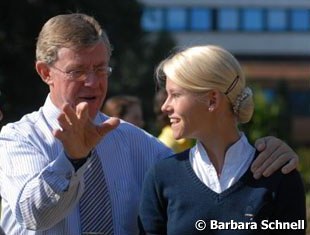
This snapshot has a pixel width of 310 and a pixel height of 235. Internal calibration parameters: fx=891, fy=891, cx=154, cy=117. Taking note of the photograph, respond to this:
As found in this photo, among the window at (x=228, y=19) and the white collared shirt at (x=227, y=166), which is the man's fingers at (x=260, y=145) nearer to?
the white collared shirt at (x=227, y=166)

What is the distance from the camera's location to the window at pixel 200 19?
59.7m

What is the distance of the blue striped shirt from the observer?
3077mm

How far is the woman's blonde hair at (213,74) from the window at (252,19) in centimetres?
5693

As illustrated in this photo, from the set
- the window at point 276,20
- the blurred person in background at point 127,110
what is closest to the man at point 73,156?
the blurred person in background at point 127,110

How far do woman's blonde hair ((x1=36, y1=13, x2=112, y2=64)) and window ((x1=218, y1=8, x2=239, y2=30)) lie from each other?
57069mm

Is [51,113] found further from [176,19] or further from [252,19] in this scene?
[252,19]

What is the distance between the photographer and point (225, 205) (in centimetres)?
331

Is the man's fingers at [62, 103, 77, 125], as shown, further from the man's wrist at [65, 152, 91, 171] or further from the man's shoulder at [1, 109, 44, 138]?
the man's shoulder at [1, 109, 44, 138]

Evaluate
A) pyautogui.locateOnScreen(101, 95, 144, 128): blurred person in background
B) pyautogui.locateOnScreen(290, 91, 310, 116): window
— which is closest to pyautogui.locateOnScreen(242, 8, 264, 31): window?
pyautogui.locateOnScreen(290, 91, 310, 116): window

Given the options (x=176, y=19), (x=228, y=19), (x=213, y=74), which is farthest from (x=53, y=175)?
(x=228, y=19)

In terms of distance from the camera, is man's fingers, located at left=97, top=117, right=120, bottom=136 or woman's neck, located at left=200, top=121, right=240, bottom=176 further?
woman's neck, located at left=200, top=121, right=240, bottom=176

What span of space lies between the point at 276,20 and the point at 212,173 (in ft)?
190

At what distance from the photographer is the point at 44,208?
3.10 metres

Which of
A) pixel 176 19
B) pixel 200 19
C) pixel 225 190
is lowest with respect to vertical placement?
pixel 200 19
